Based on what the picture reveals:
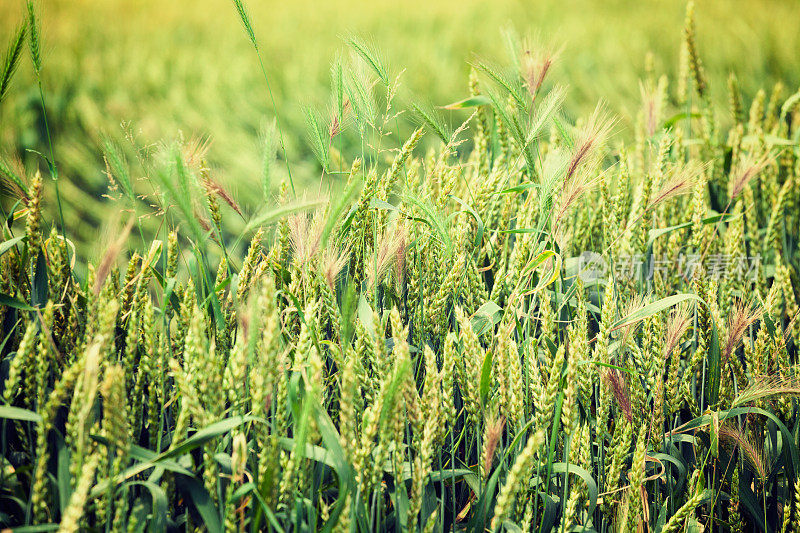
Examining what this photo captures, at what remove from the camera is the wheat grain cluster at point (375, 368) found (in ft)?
2.23

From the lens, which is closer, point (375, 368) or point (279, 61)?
point (375, 368)

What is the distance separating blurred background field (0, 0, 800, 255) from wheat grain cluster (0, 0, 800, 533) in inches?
19.9

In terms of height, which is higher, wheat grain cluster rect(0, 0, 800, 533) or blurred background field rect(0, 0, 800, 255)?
blurred background field rect(0, 0, 800, 255)

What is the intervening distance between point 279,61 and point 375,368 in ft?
11.3

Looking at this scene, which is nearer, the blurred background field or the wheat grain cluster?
the wheat grain cluster

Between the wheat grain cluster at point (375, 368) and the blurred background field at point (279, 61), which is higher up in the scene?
the blurred background field at point (279, 61)

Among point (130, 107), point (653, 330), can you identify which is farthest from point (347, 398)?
point (130, 107)

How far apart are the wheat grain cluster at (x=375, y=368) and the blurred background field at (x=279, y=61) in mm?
506

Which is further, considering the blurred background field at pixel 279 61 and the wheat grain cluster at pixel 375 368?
the blurred background field at pixel 279 61

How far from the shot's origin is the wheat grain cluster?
2.23ft

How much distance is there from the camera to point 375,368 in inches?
31.0

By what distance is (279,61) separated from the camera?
12.6 ft

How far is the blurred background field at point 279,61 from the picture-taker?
8.30 ft

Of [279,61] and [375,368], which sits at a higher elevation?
[279,61]
